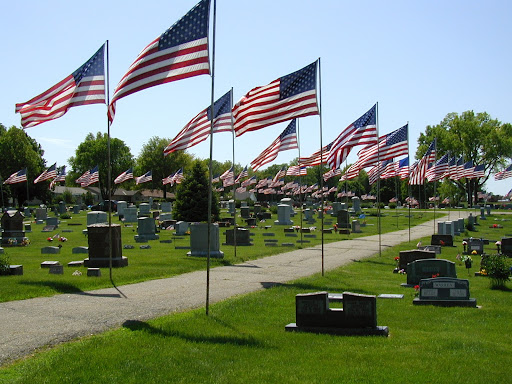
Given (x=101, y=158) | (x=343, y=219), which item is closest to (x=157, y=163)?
(x=101, y=158)

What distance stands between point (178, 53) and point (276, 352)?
6053 mm

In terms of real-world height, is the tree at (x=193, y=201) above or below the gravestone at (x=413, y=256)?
above

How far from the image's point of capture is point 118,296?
13.1m

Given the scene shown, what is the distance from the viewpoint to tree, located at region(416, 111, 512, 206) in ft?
301

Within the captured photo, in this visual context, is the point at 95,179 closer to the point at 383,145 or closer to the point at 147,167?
the point at 383,145

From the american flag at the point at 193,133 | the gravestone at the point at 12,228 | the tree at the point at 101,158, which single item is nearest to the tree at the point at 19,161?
the tree at the point at 101,158

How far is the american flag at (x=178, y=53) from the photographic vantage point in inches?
434

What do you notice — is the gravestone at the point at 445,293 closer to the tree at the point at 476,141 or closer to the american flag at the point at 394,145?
the american flag at the point at 394,145

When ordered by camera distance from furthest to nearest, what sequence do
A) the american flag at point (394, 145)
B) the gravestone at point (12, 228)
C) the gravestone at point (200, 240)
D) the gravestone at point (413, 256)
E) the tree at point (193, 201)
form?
the tree at point (193, 201)
the gravestone at point (12, 228)
the american flag at point (394, 145)
the gravestone at point (200, 240)
the gravestone at point (413, 256)

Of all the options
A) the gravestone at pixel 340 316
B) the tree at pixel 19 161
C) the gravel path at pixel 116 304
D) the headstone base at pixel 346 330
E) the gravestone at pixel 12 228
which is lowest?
the gravel path at pixel 116 304

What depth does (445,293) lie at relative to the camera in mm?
11648

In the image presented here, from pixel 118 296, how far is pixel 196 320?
11.8ft

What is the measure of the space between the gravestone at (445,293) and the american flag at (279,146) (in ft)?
37.1

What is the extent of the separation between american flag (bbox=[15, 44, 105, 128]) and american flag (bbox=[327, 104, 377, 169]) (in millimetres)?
9074
